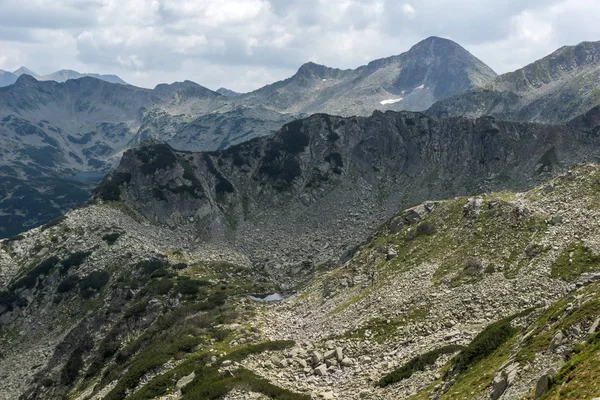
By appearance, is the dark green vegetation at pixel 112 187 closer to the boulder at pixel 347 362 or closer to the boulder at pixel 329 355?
the boulder at pixel 329 355

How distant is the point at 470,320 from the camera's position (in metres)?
39.2

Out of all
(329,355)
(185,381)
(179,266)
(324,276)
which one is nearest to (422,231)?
(324,276)

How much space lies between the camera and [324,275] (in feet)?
248

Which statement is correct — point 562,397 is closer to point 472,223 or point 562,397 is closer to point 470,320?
point 470,320

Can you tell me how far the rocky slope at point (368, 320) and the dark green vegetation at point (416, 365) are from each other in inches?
4.9

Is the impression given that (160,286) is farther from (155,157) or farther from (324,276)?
(155,157)

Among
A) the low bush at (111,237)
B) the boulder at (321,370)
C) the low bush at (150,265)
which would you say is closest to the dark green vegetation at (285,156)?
the low bush at (111,237)

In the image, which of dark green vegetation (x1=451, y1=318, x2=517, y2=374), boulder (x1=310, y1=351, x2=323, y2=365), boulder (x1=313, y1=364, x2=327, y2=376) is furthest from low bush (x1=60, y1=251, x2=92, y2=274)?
dark green vegetation (x1=451, y1=318, x2=517, y2=374)

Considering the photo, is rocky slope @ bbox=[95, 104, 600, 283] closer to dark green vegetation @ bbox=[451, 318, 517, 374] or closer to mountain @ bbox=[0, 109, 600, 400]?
mountain @ bbox=[0, 109, 600, 400]

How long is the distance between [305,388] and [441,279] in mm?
19779

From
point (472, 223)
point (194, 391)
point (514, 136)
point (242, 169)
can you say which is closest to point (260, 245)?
point (242, 169)

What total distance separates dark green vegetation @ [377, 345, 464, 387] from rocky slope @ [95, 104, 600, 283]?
61633 millimetres

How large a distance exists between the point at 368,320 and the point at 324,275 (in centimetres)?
3029

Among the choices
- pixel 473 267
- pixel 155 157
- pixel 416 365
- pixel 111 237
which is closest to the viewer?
pixel 416 365
